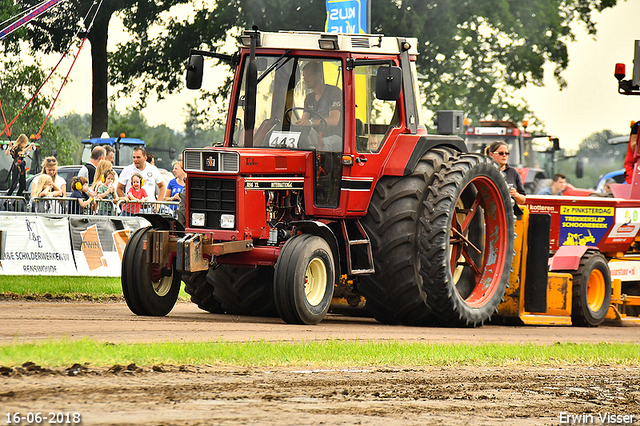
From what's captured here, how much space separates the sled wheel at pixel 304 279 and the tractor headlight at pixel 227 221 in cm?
60

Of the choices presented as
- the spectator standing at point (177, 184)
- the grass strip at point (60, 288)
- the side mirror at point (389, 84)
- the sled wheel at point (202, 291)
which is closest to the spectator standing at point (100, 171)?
the spectator standing at point (177, 184)

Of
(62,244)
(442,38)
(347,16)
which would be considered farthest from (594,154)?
(62,244)

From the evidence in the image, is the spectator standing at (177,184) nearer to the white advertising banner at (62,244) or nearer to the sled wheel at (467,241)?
the white advertising banner at (62,244)

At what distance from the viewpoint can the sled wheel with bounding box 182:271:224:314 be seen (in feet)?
34.7

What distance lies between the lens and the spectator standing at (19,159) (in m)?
17.6

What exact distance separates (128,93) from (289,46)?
2147 centimetres

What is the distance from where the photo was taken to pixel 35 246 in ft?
47.5

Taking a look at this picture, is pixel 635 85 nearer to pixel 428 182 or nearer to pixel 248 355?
pixel 428 182

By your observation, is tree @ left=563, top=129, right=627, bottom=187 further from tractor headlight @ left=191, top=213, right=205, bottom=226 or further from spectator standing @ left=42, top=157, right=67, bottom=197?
tractor headlight @ left=191, top=213, right=205, bottom=226

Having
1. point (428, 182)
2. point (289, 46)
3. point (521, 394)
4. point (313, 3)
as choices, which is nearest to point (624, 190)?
point (428, 182)

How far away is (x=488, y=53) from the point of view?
34.7 m

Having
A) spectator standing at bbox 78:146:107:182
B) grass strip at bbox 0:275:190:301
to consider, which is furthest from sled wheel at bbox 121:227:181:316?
spectator standing at bbox 78:146:107:182

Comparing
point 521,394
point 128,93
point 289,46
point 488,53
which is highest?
point 488,53

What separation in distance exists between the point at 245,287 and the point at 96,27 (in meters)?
18.8
